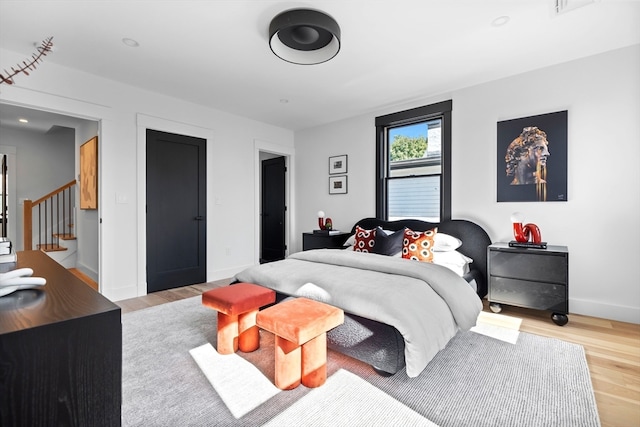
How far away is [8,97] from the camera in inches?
113

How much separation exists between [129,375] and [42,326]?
165cm

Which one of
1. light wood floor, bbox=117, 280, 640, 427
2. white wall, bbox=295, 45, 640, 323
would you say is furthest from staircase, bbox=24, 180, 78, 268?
white wall, bbox=295, 45, 640, 323

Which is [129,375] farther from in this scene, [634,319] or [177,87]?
[634,319]


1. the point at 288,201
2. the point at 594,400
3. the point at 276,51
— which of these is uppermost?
the point at 276,51

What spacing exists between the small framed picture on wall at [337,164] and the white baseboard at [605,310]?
3269 millimetres

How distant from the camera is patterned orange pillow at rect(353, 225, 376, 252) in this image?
3787mm

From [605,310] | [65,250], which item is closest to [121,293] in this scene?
[65,250]

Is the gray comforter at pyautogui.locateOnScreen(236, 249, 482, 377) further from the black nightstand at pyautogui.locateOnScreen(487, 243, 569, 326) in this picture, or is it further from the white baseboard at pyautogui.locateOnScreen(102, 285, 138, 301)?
the white baseboard at pyautogui.locateOnScreen(102, 285, 138, 301)

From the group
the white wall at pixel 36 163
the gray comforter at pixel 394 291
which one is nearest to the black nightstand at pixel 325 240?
the gray comforter at pixel 394 291

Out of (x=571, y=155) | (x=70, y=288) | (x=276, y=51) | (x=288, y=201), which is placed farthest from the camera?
(x=288, y=201)

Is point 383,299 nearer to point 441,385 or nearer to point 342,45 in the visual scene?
point 441,385

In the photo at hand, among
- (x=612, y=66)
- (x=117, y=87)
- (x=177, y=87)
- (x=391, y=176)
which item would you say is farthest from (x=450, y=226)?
(x=117, y=87)

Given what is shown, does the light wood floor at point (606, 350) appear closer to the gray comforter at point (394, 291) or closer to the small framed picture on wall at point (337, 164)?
the gray comforter at point (394, 291)

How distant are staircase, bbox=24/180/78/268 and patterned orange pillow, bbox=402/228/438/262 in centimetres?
548
